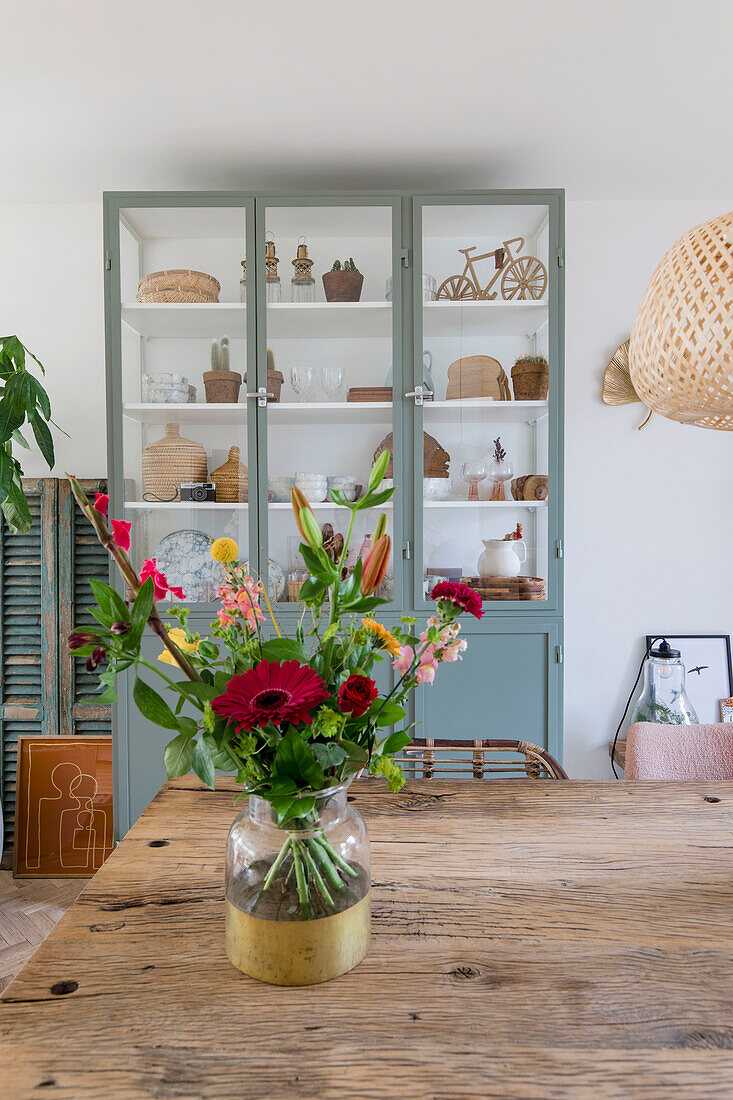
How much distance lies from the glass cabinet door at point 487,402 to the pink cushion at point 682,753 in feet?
2.41

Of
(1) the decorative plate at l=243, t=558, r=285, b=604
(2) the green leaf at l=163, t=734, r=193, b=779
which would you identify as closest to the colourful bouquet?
(2) the green leaf at l=163, t=734, r=193, b=779

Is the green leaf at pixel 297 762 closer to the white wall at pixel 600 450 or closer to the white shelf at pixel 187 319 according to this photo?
the white shelf at pixel 187 319

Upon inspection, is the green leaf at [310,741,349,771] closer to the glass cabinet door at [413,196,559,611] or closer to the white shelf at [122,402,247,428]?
the glass cabinet door at [413,196,559,611]

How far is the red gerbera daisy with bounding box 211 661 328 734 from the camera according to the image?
0.66 metres

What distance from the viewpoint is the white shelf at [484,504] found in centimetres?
243

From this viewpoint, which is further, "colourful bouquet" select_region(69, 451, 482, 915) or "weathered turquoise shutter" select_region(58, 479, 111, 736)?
"weathered turquoise shutter" select_region(58, 479, 111, 736)

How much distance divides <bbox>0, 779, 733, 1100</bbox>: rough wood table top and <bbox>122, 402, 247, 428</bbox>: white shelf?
61.6 inches

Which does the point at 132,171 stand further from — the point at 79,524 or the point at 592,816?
the point at 592,816

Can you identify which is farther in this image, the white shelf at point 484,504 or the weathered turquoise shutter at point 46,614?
the weathered turquoise shutter at point 46,614

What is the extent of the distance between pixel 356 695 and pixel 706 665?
2.56m

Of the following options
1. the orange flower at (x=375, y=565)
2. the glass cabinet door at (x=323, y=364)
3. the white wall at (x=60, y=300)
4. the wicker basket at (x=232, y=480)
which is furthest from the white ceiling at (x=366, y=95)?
the orange flower at (x=375, y=565)

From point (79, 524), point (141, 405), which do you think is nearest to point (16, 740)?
point (79, 524)

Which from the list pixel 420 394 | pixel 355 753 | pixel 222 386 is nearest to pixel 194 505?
pixel 222 386

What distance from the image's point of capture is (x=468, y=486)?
246 cm
